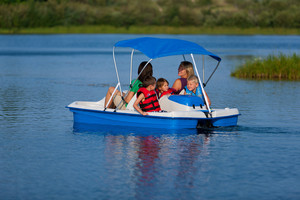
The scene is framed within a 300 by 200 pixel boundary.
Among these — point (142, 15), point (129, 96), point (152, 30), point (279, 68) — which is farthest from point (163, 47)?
point (142, 15)

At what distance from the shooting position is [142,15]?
139125 mm

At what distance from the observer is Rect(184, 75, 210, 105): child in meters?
16.1

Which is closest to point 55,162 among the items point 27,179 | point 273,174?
point 27,179

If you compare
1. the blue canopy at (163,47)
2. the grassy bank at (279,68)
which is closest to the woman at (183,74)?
the blue canopy at (163,47)

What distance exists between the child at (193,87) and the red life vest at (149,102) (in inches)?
44.2

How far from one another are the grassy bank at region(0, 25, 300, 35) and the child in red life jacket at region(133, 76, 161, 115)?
105 meters

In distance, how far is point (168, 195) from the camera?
948cm

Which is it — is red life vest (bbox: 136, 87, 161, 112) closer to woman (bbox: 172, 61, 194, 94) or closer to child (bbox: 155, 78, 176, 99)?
child (bbox: 155, 78, 176, 99)

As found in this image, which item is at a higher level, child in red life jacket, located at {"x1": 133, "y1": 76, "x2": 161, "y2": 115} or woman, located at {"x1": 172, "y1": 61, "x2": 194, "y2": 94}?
woman, located at {"x1": 172, "y1": 61, "x2": 194, "y2": 94}

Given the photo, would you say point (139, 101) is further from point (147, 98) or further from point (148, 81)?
point (148, 81)

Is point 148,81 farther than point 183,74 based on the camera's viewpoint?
No

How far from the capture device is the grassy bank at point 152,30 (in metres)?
122

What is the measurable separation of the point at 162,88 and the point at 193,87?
764 mm

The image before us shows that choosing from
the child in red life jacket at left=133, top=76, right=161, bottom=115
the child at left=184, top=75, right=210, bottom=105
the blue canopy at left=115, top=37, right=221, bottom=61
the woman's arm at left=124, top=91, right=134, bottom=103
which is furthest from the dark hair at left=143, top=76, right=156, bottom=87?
the child at left=184, top=75, right=210, bottom=105
